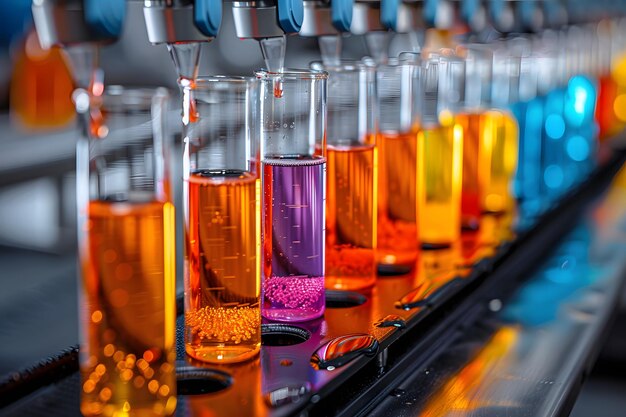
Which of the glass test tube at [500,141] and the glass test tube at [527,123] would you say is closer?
the glass test tube at [500,141]

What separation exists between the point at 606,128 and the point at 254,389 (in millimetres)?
2185

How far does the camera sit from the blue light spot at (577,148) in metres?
2.21

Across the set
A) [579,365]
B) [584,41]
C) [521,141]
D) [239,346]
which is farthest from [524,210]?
[239,346]

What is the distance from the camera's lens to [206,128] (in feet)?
3.09

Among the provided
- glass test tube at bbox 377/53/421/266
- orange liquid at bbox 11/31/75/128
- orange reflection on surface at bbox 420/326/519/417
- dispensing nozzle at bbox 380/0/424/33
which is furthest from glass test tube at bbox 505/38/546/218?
orange liquid at bbox 11/31/75/128

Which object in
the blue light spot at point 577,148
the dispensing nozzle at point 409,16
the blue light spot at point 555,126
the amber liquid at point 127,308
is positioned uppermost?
the dispensing nozzle at point 409,16

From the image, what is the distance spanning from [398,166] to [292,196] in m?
0.31

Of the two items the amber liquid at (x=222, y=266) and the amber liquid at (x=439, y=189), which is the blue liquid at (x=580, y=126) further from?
the amber liquid at (x=222, y=266)

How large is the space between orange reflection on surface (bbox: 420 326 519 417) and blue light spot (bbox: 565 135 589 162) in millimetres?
1037

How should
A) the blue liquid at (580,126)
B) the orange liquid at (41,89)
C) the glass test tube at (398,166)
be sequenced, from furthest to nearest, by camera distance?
the orange liquid at (41,89) < the blue liquid at (580,126) < the glass test tube at (398,166)

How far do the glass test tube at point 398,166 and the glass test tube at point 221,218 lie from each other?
0.41 metres

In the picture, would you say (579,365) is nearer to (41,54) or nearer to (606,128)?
(606,128)

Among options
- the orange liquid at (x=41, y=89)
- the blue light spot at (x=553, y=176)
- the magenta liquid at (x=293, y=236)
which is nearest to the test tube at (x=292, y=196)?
the magenta liquid at (x=293, y=236)

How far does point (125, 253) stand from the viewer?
0.78m
